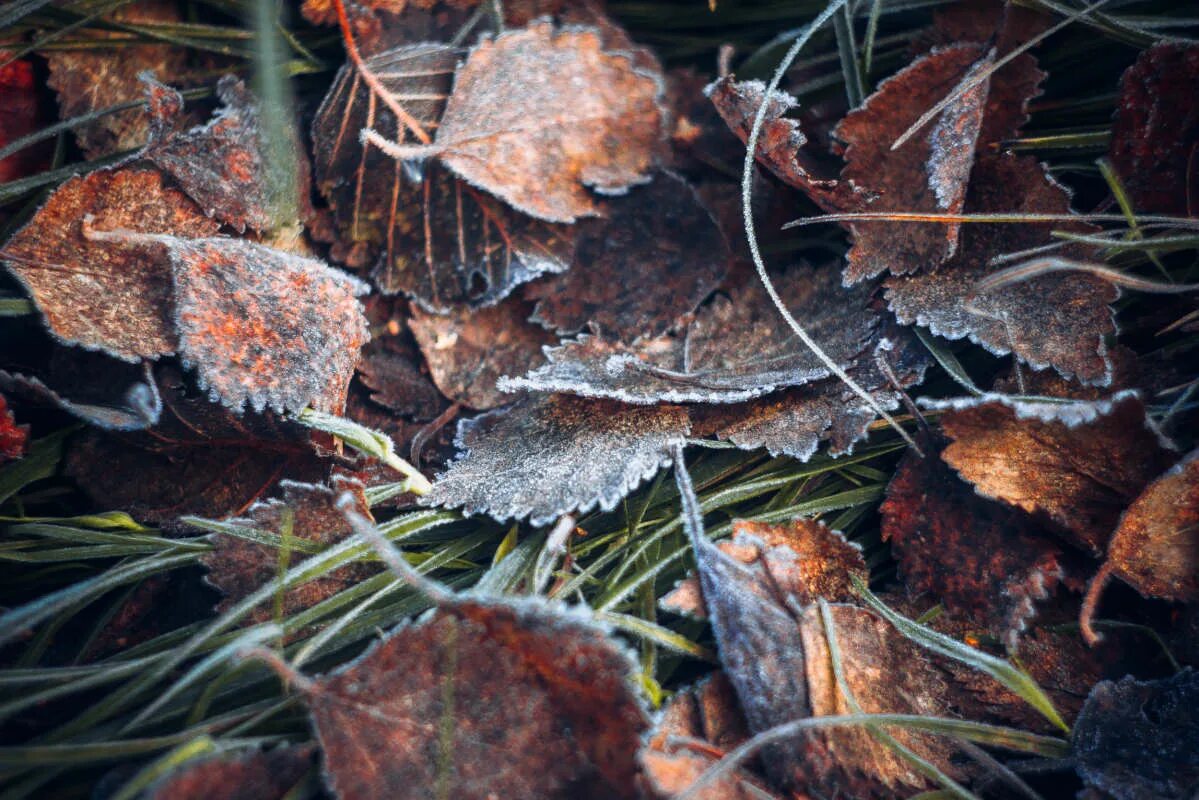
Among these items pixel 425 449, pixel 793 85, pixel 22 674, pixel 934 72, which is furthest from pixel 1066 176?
pixel 22 674

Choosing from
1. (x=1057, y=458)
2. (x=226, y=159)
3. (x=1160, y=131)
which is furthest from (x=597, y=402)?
(x=1160, y=131)

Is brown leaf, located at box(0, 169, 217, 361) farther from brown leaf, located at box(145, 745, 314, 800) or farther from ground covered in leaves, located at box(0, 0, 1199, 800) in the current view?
brown leaf, located at box(145, 745, 314, 800)

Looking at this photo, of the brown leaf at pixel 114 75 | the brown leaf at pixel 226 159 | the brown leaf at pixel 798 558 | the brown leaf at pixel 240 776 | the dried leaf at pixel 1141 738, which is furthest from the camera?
the brown leaf at pixel 114 75

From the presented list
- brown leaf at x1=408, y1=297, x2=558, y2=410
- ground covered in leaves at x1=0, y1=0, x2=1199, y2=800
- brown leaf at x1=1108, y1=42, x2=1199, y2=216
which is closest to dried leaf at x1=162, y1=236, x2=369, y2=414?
ground covered in leaves at x1=0, y1=0, x2=1199, y2=800

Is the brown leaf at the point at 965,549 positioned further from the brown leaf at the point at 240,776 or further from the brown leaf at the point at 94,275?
the brown leaf at the point at 94,275

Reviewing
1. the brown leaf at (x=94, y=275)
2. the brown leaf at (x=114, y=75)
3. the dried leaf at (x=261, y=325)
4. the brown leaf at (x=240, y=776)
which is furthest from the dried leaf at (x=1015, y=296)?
the brown leaf at (x=114, y=75)

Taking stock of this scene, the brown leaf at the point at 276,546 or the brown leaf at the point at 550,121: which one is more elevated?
the brown leaf at the point at 550,121

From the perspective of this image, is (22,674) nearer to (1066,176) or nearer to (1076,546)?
(1076,546)
